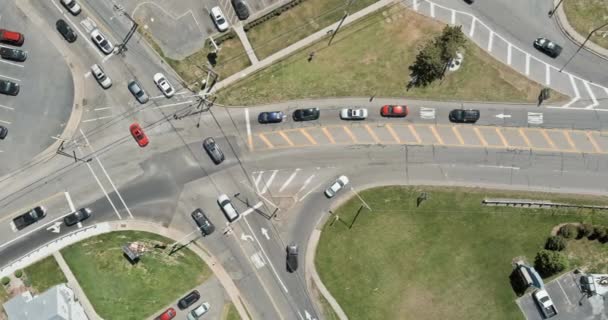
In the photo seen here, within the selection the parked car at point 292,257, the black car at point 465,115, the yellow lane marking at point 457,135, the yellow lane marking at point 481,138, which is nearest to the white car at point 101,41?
the parked car at point 292,257

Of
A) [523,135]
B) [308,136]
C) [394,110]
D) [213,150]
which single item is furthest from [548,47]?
[213,150]

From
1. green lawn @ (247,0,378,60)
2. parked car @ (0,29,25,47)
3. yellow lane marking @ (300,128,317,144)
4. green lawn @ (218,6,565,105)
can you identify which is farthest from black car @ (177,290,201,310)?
parked car @ (0,29,25,47)

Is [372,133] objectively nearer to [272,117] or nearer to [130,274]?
[272,117]

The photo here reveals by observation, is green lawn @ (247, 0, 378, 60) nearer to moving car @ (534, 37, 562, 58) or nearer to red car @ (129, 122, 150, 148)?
red car @ (129, 122, 150, 148)

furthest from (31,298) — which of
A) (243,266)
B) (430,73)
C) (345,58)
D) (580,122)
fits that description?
(580,122)

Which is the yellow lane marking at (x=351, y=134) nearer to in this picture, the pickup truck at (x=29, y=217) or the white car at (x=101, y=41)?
the white car at (x=101, y=41)

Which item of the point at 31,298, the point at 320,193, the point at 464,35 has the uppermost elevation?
the point at 464,35

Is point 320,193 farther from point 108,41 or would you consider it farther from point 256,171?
point 108,41
